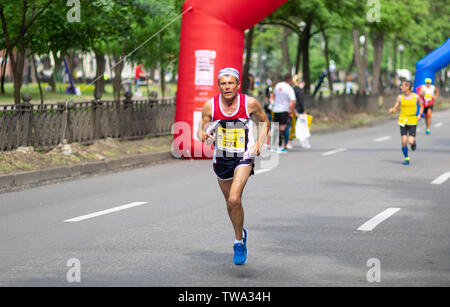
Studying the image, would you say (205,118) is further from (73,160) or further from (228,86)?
(73,160)

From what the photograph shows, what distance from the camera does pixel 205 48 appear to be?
17.7 m

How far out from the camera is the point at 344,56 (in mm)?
89312

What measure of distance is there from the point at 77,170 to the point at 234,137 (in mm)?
8354

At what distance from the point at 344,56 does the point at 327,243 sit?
270ft

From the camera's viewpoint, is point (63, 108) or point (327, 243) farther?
point (63, 108)

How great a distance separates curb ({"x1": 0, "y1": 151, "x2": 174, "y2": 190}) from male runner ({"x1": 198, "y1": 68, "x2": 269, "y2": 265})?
262 inches

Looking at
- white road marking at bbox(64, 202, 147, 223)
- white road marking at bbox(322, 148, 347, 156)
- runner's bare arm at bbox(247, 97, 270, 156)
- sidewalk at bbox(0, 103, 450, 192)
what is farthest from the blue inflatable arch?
runner's bare arm at bbox(247, 97, 270, 156)

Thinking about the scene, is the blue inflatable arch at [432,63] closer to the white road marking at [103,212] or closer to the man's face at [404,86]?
the man's face at [404,86]

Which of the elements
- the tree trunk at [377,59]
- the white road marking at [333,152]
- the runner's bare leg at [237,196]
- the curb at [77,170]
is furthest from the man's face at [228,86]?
the tree trunk at [377,59]

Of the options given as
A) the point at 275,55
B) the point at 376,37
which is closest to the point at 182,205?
the point at 376,37

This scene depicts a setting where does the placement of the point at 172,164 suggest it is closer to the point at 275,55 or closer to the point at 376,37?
the point at 376,37

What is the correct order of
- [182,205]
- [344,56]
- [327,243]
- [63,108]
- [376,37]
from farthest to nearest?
[344,56]
[376,37]
[63,108]
[182,205]
[327,243]

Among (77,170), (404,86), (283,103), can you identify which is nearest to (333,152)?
(283,103)

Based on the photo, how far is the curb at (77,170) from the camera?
45.4ft
